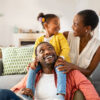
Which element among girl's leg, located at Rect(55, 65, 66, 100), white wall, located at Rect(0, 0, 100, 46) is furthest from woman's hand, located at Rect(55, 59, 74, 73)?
white wall, located at Rect(0, 0, 100, 46)

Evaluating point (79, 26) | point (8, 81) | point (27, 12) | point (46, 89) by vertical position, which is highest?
point (27, 12)

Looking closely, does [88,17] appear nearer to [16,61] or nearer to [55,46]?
[55,46]

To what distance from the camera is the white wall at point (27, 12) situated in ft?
18.4

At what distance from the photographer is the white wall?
5.62 meters

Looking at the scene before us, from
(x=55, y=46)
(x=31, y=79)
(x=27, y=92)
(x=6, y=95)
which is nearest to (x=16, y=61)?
(x=55, y=46)

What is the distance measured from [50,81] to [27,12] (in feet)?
15.5

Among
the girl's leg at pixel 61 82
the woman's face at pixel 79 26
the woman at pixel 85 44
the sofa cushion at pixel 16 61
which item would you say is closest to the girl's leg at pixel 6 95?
the girl's leg at pixel 61 82

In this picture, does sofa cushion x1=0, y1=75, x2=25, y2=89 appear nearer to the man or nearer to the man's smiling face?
the man

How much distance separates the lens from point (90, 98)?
1163mm

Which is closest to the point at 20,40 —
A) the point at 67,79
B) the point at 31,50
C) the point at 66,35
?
the point at 31,50

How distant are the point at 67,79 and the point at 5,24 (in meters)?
4.75

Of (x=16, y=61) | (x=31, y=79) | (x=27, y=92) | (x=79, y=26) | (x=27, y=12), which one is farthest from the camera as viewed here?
(x=27, y=12)

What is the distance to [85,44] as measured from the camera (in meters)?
1.64

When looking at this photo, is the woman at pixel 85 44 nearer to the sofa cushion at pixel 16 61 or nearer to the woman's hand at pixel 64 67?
the woman's hand at pixel 64 67
